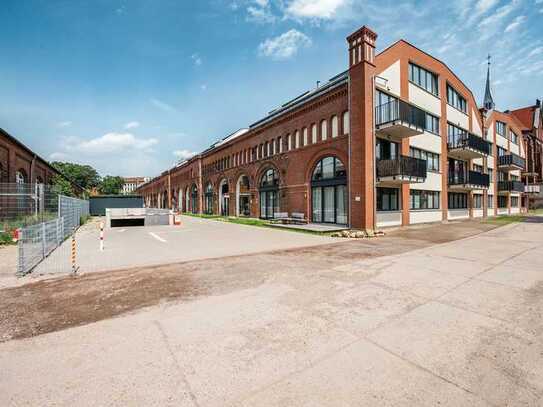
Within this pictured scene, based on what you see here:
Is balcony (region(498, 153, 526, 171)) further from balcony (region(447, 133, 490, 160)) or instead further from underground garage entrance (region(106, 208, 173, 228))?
underground garage entrance (region(106, 208, 173, 228))

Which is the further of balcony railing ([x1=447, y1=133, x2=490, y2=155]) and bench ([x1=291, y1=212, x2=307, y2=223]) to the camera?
balcony railing ([x1=447, y1=133, x2=490, y2=155])

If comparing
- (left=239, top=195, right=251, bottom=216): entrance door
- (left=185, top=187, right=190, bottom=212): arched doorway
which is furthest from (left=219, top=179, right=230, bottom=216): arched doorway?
(left=185, top=187, right=190, bottom=212): arched doorway

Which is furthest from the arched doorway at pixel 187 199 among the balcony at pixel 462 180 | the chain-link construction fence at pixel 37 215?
the balcony at pixel 462 180

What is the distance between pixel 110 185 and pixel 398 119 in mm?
115029

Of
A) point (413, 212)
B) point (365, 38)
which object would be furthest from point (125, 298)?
point (413, 212)

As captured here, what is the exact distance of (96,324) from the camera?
4.18 metres

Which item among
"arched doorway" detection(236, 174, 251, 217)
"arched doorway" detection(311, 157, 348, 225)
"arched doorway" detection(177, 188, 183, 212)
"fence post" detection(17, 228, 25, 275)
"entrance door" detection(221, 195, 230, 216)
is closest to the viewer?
"fence post" detection(17, 228, 25, 275)

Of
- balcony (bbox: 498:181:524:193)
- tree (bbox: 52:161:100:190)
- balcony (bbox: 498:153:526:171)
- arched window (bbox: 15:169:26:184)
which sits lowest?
balcony (bbox: 498:181:524:193)

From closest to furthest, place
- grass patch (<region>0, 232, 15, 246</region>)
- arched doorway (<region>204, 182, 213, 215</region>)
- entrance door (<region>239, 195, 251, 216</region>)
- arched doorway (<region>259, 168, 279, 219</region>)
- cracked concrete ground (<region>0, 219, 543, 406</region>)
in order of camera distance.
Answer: cracked concrete ground (<region>0, 219, 543, 406</region>) < grass patch (<region>0, 232, 15, 246</region>) < arched doorway (<region>259, 168, 279, 219</region>) < entrance door (<region>239, 195, 251, 216</region>) < arched doorway (<region>204, 182, 213, 215</region>)

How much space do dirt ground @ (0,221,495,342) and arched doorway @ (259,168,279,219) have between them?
1708 cm

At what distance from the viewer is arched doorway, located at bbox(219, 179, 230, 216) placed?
119ft

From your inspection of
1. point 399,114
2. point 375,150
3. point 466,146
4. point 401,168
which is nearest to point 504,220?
point 466,146

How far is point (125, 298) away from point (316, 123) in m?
18.7

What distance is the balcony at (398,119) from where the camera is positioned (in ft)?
52.2
